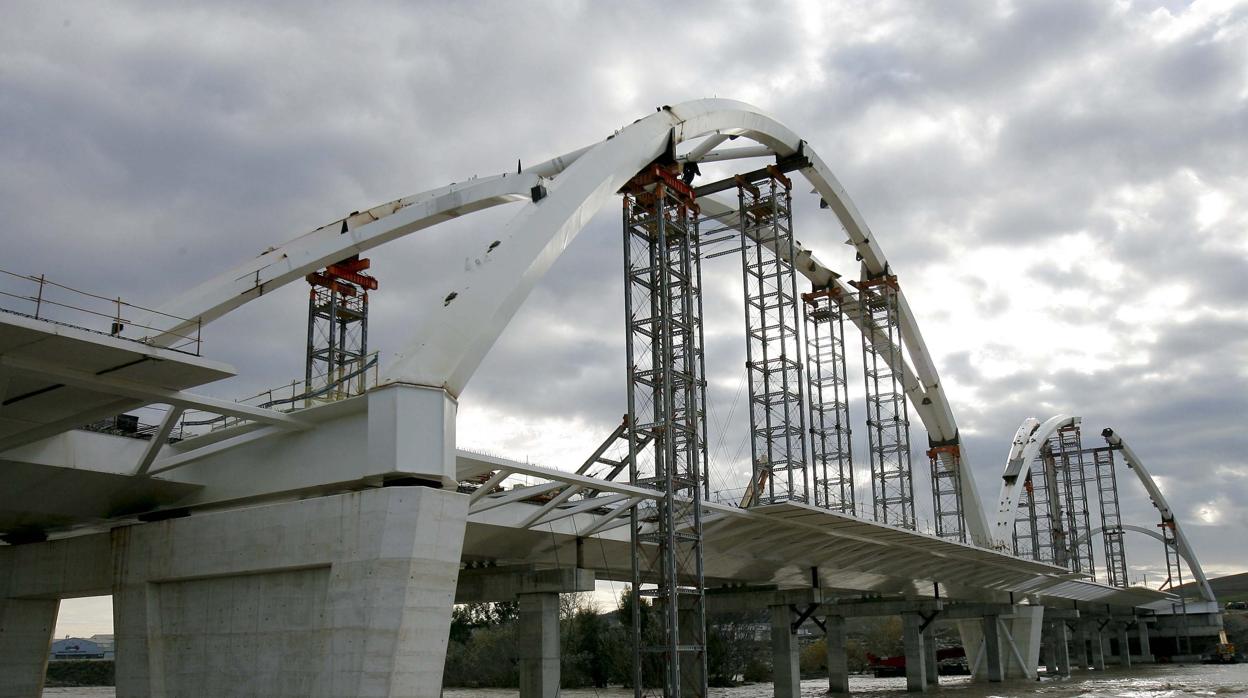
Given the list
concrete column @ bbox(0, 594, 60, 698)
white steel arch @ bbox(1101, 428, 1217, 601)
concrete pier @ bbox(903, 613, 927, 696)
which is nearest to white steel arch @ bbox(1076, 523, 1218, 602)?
white steel arch @ bbox(1101, 428, 1217, 601)

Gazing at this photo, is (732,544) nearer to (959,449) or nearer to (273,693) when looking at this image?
(273,693)

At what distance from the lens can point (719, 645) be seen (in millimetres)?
95188

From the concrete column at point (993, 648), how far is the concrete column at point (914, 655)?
9.88 m

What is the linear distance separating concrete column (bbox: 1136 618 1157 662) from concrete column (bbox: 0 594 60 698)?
128517 mm

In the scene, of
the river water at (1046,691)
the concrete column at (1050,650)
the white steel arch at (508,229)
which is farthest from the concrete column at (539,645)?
the concrete column at (1050,650)

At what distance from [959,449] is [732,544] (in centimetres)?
4013

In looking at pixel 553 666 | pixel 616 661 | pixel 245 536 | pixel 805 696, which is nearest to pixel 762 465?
pixel 553 666

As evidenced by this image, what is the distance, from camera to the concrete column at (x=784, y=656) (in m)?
57.8

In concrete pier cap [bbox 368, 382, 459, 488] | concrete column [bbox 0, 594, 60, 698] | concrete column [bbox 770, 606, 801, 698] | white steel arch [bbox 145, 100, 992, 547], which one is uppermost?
white steel arch [bbox 145, 100, 992, 547]

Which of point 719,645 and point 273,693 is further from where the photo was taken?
point 719,645

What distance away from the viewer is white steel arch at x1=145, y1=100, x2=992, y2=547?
27266mm

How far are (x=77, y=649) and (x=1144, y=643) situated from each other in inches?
5559

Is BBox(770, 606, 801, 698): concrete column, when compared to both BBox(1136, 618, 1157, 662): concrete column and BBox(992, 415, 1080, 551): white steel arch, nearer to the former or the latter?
BBox(992, 415, 1080, 551): white steel arch

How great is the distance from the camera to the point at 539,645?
42906 millimetres
